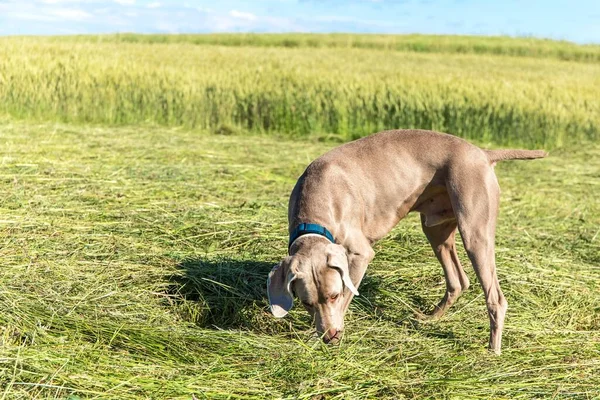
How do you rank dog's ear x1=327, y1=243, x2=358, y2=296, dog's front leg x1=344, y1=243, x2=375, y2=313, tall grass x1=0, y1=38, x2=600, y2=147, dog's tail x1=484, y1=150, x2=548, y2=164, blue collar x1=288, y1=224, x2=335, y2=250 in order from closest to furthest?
dog's ear x1=327, y1=243, x2=358, y2=296, blue collar x1=288, y1=224, x2=335, y2=250, dog's front leg x1=344, y1=243, x2=375, y2=313, dog's tail x1=484, y1=150, x2=548, y2=164, tall grass x1=0, y1=38, x2=600, y2=147

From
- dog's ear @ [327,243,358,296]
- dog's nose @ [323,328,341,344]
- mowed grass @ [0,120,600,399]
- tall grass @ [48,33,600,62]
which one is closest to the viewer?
mowed grass @ [0,120,600,399]

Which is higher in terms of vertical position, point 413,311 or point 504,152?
point 504,152

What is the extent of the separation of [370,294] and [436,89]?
904cm

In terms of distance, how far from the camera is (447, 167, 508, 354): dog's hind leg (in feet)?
14.3

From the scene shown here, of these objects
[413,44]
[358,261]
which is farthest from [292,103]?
[413,44]

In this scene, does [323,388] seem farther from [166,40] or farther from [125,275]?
[166,40]

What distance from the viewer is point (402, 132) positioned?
4.82 m

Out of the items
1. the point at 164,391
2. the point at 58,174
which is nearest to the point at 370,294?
the point at 164,391

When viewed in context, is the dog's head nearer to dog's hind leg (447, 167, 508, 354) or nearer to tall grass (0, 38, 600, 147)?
dog's hind leg (447, 167, 508, 354)

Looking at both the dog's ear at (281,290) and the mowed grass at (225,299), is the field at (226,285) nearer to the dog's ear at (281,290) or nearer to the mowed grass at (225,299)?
the mowed grass at (225,299)

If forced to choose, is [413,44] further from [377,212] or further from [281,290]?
[281,290]

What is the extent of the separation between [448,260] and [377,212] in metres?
0.72

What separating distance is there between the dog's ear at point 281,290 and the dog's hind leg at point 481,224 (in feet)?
3.96

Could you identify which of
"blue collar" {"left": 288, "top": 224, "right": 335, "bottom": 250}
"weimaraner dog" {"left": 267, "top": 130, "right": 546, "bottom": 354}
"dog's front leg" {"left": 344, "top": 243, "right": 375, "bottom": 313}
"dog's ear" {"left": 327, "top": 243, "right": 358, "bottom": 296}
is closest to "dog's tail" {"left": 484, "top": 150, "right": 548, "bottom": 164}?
"weimaraner dog" {"left": 267, "top": 130, "right": 546, "bottom": 354}
